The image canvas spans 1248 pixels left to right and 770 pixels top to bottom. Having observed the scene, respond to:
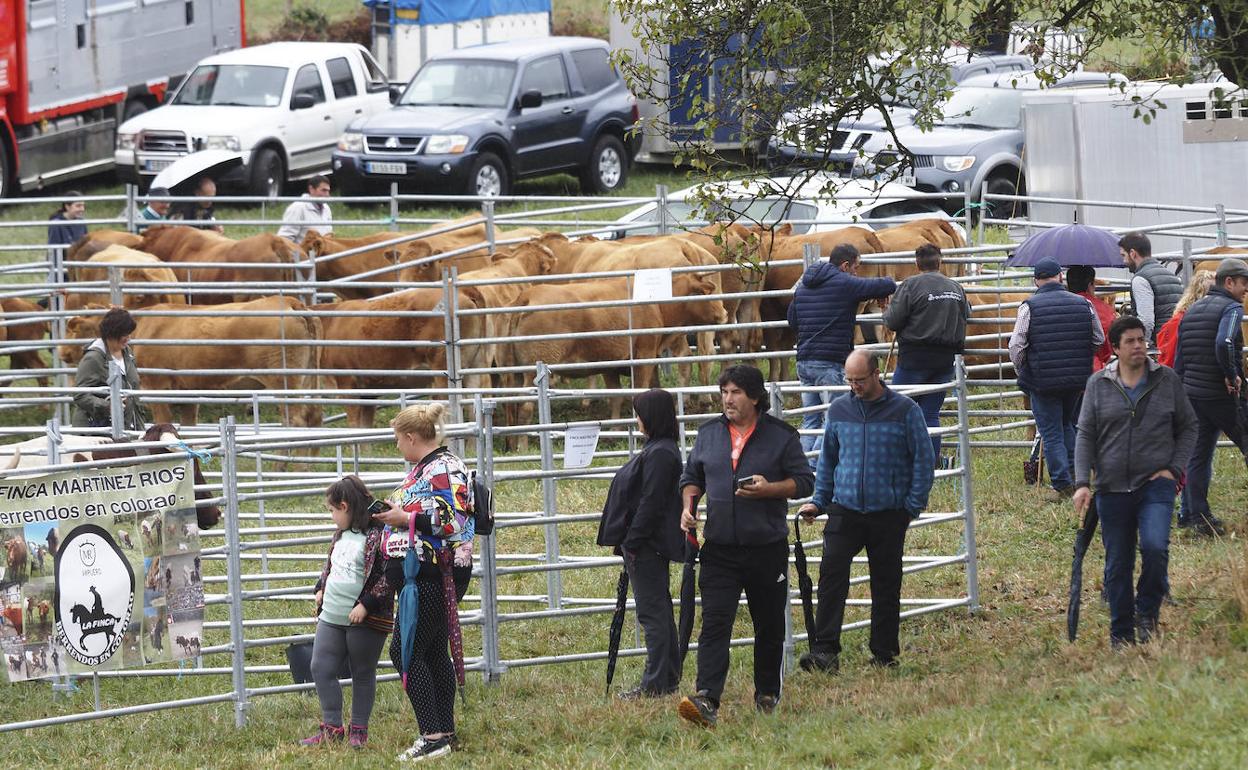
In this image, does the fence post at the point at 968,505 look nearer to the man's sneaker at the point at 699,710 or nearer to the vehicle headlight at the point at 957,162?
the man's sneaker at the point at 699,710

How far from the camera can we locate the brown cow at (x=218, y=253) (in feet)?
59.3

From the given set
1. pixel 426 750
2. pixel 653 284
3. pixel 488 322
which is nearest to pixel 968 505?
pixel 426 750

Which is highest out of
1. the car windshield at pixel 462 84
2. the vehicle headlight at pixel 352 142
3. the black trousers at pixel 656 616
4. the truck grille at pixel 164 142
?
the car windshield at pixel 462 84

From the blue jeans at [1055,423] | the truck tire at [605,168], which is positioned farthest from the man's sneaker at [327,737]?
the truck tire at [605,168]

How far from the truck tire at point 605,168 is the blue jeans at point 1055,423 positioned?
15223 mm

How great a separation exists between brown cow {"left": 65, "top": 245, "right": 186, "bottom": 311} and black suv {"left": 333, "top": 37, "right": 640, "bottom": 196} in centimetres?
625

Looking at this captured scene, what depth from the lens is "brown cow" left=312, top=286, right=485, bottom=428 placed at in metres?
15.1

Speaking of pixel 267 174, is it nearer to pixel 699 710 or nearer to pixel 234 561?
pixel 234 561

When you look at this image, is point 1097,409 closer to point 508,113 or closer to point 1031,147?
point 1031,147

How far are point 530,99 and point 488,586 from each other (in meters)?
16.8

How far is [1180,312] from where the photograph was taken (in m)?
10.5

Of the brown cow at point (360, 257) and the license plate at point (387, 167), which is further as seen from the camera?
the license plate at point (387, 167)

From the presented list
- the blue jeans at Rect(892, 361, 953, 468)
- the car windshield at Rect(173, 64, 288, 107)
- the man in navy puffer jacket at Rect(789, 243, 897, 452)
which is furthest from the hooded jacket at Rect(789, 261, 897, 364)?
the car windshield at Rect(173, 64, 288, 107)

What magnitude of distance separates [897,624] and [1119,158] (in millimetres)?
10579
